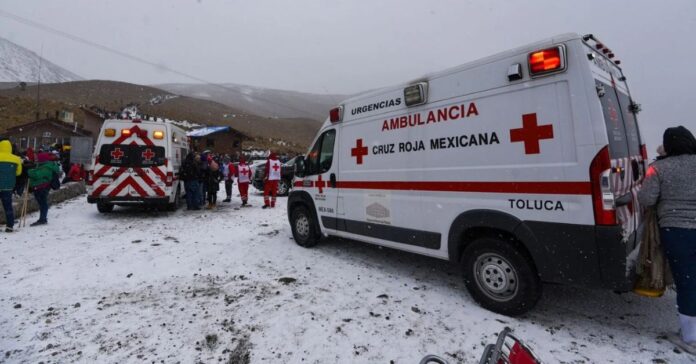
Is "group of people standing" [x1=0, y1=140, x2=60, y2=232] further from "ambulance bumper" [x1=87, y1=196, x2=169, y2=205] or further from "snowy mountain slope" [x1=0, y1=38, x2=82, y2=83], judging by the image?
"snowy mountain slope" [x1=0, y1=38, x2=82, y2=83]

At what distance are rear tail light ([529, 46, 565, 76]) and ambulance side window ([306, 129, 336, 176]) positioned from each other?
3.19m

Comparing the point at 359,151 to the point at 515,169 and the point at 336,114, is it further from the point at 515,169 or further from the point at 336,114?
the point at 515,169

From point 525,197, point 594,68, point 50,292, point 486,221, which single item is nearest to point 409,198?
point 486,221

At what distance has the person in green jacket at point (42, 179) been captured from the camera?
770 cm

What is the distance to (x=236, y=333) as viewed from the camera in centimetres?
325

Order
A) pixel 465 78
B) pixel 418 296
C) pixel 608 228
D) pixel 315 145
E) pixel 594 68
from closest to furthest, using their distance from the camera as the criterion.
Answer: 1. pixel 608 228
2. pixel 594 68
3. pixel 465 78
4. pixel 418 296
5. pixel 315 145

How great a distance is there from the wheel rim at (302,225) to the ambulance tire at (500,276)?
130 inches

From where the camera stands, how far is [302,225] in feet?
21.0

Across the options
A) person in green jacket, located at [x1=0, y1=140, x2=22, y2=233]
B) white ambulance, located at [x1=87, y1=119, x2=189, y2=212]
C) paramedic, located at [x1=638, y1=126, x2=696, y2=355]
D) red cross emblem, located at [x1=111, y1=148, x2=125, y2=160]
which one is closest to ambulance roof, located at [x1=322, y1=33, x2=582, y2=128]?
paramedic, located at [x1=638, y1=126, x2=696, y2=355]

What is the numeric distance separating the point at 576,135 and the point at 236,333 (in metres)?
3.69

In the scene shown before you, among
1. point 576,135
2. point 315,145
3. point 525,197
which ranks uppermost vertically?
point 315,145

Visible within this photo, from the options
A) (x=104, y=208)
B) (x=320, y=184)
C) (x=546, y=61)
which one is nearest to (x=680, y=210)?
(x=546, y=61)

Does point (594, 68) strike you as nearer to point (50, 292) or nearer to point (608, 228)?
point (608, 228)

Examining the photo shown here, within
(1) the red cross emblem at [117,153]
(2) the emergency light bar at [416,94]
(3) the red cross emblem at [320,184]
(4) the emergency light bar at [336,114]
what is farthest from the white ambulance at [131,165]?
(2) the emergency light bar at [416,94]
